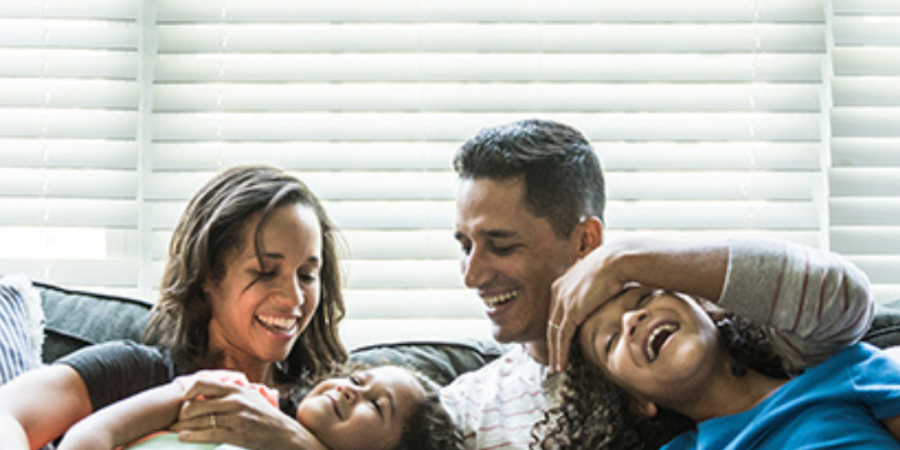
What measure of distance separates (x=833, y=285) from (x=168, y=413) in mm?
1100

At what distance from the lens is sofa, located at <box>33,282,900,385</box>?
6.88ft

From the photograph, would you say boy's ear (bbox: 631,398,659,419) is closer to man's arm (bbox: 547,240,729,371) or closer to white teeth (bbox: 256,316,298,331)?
man's arm (bbox: 547,240,729,371)

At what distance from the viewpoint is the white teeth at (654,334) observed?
1.65 metres

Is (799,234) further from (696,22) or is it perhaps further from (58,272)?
(58,272)

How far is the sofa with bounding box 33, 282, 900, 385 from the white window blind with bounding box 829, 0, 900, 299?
1.47 feet

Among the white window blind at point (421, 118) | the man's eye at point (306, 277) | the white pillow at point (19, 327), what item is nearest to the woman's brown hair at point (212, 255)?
the man's eye at point (306, 277)

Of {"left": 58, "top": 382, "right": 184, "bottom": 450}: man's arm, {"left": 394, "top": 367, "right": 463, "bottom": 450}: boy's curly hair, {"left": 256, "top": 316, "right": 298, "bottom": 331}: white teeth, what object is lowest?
{"left": 394, "top": 367, "right": 463, "bottom": 450}: boy's curly hair

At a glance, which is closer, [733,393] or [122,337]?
[733,393]

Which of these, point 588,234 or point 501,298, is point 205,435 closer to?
point 501,298

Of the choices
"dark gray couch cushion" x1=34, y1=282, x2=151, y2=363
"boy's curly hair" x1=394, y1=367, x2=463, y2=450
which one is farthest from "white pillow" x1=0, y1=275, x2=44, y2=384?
"boy's curly hair" x1=394, y1=367, x2=463, y2=450

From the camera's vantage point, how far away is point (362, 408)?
6.12 ft

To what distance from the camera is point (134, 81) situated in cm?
265

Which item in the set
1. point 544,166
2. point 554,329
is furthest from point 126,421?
point 544,166

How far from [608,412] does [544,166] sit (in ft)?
1.81
